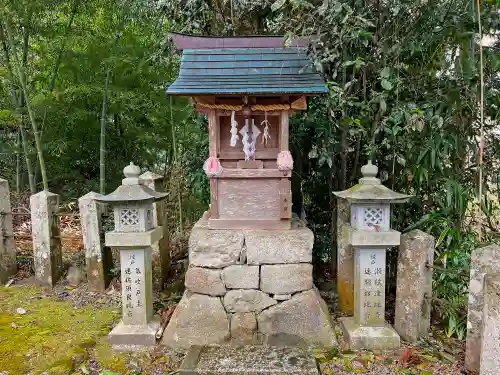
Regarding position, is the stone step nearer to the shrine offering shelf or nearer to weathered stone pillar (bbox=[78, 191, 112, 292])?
the shrine offering shelf

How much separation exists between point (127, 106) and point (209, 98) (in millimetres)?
3679

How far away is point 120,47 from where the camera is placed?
19.4 ft

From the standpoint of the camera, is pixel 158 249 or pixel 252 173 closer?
pixel 252 173

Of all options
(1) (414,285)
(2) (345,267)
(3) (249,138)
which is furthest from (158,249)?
(1) (414,285)

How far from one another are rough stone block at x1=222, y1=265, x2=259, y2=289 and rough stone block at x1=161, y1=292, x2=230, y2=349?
0.25m

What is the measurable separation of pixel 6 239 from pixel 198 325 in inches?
120

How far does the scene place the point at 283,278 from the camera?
3.57 meters

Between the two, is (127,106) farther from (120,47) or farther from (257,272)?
(257,272)

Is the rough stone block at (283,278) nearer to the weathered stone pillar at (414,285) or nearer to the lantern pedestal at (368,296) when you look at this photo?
the lantern pedestal at (368,296)

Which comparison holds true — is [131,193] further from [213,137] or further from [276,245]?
[276,245]

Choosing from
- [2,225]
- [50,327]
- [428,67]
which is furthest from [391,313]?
[2,225]

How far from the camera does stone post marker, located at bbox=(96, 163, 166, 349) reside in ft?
11.2

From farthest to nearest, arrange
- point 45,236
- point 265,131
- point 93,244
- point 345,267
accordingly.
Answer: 1. point 45,236
2. point 93,244
3. point 345,267
4. point 265,131

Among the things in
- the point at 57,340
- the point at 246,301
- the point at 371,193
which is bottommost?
the point at 57,340
